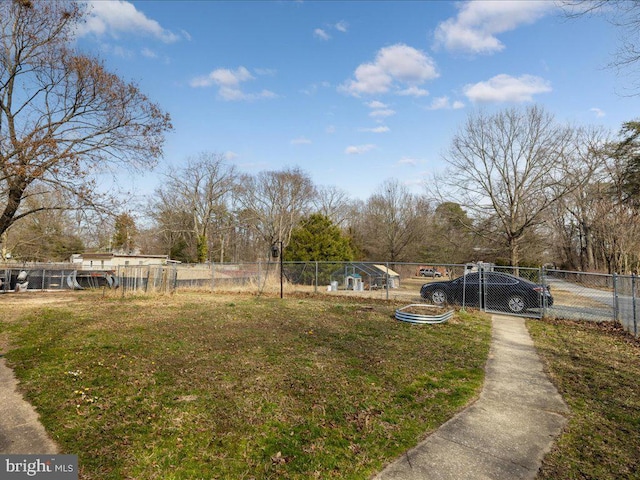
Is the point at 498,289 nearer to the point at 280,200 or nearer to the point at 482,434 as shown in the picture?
the point at 482,434

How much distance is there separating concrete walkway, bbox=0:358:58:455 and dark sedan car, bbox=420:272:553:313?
38.9 feet

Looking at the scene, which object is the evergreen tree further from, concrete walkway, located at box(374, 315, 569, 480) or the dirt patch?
concrete walkway, located at box(374, 315, 569, 480)

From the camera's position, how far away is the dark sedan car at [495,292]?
1160 centimetres

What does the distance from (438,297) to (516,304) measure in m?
2.76

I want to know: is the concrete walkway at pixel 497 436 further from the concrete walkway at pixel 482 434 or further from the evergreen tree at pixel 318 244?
the evergreen tree at pixel 318 244

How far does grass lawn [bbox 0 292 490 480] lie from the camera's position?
2.96 meters

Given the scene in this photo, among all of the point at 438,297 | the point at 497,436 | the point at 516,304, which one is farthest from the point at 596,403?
the point at 438,297

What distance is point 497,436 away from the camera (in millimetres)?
3436

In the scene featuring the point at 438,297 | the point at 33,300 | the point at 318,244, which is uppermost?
the point at 318,244

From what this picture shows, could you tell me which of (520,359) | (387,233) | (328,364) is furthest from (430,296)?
(387,233)

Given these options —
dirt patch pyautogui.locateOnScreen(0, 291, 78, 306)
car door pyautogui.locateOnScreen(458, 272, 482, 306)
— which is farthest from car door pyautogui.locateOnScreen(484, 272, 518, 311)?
dirt patch pyautogui.locateOnScreen(0, 291, 78, 306)

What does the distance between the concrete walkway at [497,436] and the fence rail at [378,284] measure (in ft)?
18.9

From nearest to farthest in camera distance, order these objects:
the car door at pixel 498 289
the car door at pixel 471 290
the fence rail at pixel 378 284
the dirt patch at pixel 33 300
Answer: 1. the fence rail at pixel 378 284
2. the car door at pixel 498 289
3. the car door at pixel 471 290
4. the dirt patch at pixel 33 300

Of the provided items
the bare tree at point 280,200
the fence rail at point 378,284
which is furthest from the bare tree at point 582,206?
the bare tree at point 280,200
